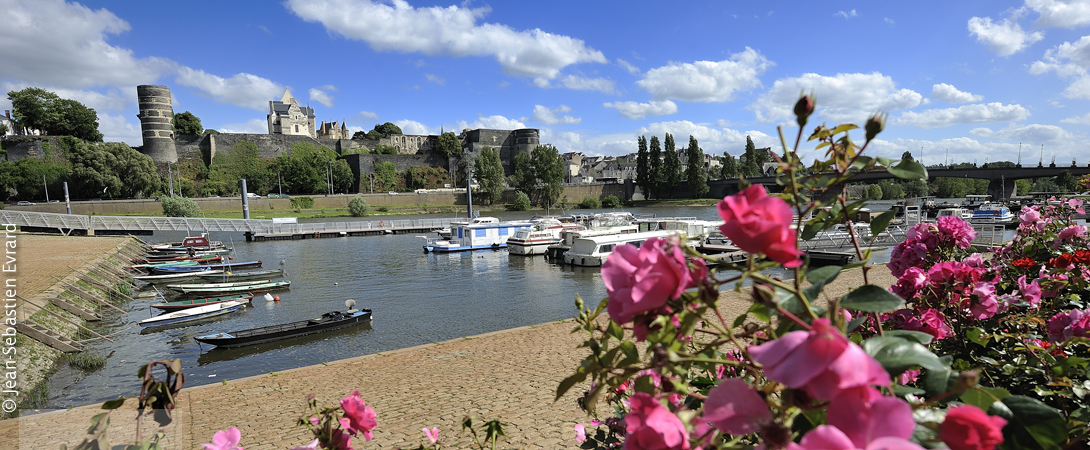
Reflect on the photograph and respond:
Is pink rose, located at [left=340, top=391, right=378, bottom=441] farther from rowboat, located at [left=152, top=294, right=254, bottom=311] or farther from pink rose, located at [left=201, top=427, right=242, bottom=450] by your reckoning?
rowboat, located at [left=152, top=294, right=254, bottom=311]

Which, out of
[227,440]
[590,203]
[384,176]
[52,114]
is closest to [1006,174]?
[590,203]

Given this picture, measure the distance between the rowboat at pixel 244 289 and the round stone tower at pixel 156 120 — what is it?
61046 mm

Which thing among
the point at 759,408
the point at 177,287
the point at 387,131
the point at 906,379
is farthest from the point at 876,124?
the point at 387,131

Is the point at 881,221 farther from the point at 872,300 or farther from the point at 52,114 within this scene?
the point at 52,114

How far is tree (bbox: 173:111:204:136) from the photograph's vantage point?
255 feet

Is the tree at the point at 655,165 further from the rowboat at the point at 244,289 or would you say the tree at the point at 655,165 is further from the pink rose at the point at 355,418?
the pink rose at the point at 355,418

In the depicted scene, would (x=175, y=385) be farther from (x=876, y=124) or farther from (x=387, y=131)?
(x=387, y=131)

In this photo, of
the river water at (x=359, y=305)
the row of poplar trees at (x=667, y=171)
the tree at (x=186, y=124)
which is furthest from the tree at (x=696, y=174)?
the tree at (x=186, y=124)

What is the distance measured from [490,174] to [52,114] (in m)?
51.1

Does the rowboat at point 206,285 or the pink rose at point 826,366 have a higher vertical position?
the pink rose at point 826,366

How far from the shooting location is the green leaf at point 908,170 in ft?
4.03

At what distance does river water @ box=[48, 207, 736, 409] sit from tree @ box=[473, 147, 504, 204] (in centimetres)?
4041

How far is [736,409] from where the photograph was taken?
763 mm

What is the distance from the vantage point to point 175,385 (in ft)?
3.77
